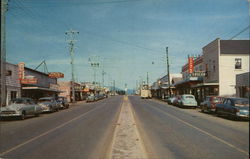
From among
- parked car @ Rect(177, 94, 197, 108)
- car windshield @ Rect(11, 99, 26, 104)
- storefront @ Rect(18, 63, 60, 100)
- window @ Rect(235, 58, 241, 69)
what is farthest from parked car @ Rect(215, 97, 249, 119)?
storefront @ Rect(18, 63, 60, 100)

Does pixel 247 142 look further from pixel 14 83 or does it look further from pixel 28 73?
pixel 28 73

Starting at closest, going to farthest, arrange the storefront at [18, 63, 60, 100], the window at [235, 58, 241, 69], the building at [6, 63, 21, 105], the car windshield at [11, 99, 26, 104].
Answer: the car windshield at [11, 99, 26, 104] → the building at [6, 63, 21, 105] → the window at [235, 58, 241, 69] → the storefront at [18, 63, 60, 100]

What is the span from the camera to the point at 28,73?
1535 inches

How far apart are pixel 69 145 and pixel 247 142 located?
804 cm

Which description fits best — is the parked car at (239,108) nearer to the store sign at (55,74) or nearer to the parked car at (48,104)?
the parked car at (48,104)

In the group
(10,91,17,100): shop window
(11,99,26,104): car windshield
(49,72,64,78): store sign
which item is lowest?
(11,99,26,104): car windshield

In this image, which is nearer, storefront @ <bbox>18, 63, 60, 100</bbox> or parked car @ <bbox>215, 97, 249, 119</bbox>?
parked car @ <bbox>215, 97, 249, 119</bbox>

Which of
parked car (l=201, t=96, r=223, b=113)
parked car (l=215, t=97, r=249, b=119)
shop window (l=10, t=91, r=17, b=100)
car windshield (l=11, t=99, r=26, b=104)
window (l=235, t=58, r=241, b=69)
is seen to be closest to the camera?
parked car (l=215, t=97, r=249, b=119)

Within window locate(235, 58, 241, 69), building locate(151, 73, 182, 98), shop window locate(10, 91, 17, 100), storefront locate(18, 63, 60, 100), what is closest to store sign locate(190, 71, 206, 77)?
window locate(235, 58, 241, 69)

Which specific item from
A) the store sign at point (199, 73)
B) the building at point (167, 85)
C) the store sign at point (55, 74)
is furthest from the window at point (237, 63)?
the store sign at point (55, 74)

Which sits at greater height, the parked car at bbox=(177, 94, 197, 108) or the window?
the window

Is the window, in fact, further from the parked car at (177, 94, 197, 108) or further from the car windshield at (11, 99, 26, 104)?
the car windshield at (11, 99, 26, 104)

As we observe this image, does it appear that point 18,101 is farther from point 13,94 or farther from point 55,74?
point 55,74

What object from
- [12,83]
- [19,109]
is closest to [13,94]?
[12,83]
